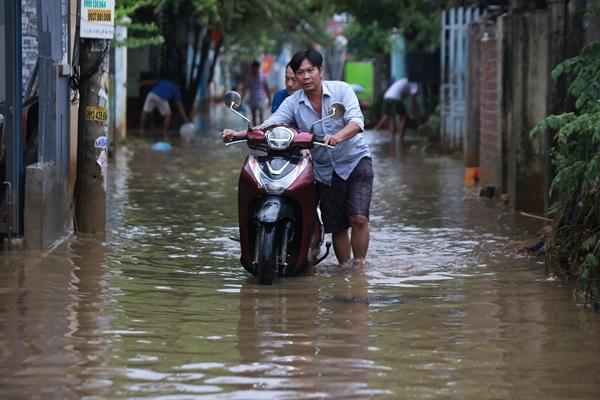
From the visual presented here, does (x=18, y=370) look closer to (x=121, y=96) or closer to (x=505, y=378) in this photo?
(x=505, y=378)

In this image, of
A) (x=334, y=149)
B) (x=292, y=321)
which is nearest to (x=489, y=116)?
(x=334, y=149)

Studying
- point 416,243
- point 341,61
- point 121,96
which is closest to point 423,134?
point 121,96

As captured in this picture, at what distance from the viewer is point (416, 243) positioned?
1101 cm

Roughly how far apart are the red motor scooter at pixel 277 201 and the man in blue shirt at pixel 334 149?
0.68 feet

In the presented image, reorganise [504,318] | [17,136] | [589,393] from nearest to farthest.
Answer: [589,393]
[504,318]
[17,136]

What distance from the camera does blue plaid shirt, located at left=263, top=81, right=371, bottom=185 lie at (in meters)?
8.99

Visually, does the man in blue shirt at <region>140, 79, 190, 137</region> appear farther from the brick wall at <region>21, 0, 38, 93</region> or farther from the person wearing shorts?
the brick wall at <region>21, 0, 38, 93</region>

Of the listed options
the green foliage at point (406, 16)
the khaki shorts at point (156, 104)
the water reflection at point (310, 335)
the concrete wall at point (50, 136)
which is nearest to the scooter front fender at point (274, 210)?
the water reflection at point (310, 335)

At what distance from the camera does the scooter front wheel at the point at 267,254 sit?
330 inches

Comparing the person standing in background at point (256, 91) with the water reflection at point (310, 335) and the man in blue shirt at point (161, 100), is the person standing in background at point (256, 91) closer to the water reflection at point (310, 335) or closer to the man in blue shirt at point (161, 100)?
the man in blue shirt at point (161, 100)

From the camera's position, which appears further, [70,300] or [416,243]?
[416,243]

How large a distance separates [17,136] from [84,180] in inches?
49.4

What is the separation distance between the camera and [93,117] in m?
10.8

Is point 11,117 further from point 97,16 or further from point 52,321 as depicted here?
point 52,321
